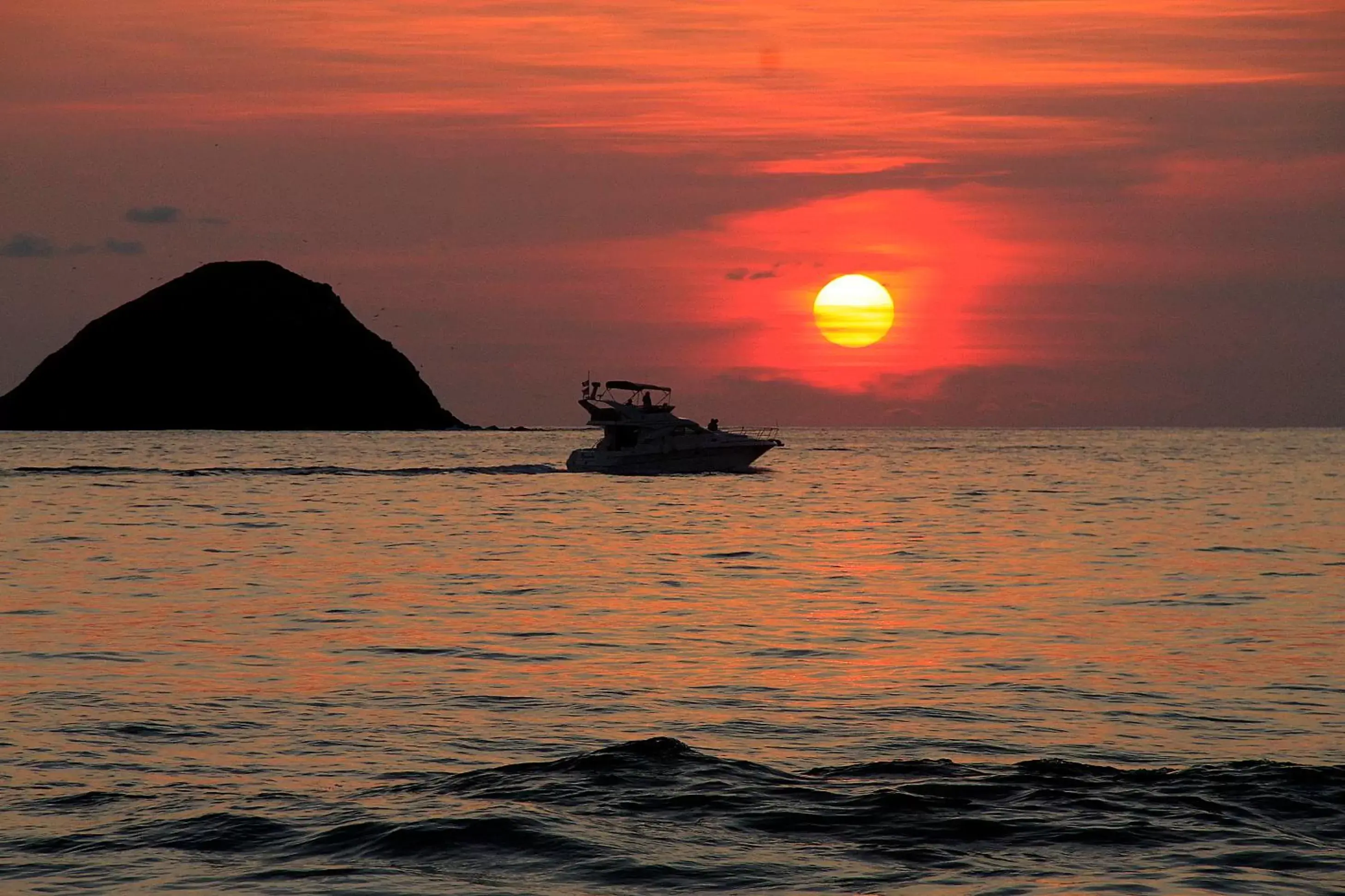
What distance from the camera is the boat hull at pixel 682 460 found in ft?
306

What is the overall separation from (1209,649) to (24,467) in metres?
101

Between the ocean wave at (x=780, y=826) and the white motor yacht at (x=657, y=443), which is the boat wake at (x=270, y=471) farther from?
the ocean wave at (x=780, y=826)

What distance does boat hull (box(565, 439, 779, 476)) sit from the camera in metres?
93.4

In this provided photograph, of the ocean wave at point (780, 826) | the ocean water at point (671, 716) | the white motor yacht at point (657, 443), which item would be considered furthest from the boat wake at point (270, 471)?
the ocean wave at point (780, 826)

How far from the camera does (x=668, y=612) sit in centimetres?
2803

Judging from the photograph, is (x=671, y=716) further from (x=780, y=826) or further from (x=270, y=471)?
(x=270, y=471)

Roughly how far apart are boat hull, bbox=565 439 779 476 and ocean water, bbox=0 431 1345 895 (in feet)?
156

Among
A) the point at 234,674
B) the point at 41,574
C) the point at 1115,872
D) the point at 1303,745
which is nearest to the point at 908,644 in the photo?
the point at 1303,745

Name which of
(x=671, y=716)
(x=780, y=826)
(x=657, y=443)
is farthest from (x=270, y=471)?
(x=780, y=826)

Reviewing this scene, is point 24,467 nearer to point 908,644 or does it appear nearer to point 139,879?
point 908,644

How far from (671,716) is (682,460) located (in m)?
75.8

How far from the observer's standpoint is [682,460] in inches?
3686

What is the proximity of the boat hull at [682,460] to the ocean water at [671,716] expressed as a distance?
47.6m

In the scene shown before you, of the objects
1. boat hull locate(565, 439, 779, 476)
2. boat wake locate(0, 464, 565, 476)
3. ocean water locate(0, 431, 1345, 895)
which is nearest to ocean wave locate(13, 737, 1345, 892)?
ocean water locate(0, 431, 1345, 895)
